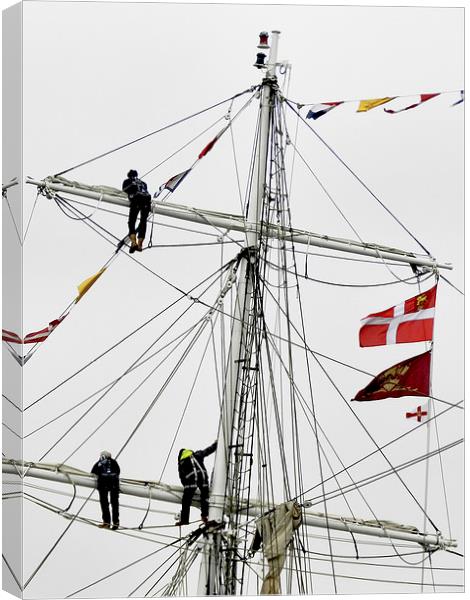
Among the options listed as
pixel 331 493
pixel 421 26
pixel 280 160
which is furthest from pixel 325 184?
pixel 331 493

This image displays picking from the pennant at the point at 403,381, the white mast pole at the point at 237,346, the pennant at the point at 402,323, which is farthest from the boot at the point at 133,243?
the pennant at the point at 403,381

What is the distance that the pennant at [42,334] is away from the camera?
2552 cm

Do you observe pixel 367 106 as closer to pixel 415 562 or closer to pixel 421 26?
pixel 421 26

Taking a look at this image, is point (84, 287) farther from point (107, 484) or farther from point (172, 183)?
point (107, 484)

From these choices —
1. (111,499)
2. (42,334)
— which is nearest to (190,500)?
(111,499)

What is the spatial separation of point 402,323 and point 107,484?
4416 millimetres

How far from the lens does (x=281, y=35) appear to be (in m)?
26.5

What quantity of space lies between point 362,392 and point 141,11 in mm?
5720

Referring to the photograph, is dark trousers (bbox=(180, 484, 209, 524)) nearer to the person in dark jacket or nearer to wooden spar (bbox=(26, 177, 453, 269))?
the person in dark jacket

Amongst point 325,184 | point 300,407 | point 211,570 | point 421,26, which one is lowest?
point 211,570

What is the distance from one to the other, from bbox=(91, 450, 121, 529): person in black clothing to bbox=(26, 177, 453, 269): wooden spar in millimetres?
3201

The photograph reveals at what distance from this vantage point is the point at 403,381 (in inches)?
1073

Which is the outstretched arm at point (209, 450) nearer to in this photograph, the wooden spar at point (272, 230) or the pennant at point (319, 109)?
the wooden spar at point (272, 230)

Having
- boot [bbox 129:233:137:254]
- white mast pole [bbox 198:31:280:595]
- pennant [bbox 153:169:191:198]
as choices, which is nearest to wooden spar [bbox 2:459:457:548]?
white mast pole [bbox 198:31:280:595]
